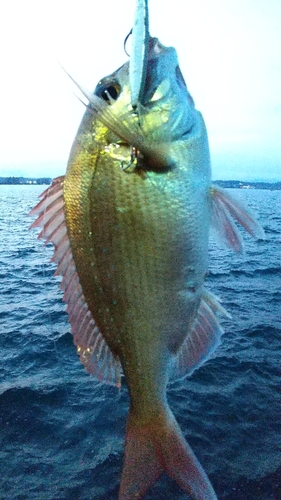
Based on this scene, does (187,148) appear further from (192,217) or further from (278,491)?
(278,491)

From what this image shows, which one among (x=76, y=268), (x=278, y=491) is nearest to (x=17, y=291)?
(x=278, y=491)

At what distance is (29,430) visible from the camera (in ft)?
20.1

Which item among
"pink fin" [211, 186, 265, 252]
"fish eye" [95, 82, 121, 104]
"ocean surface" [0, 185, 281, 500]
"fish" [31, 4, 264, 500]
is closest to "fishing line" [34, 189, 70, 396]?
"ocean surface" [0, 185, 281, 500]

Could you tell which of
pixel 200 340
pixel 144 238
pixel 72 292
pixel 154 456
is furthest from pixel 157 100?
pixel 154 456

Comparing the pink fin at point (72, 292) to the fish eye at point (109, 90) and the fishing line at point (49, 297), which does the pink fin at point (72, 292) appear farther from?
the fish eye at point (109, 90)

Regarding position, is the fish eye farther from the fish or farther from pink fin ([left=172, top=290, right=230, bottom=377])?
pink fin ([left=172, top=290, right=230, bottom=377])

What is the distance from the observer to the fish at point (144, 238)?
1.56 meters

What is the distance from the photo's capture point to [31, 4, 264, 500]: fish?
156 centimetres

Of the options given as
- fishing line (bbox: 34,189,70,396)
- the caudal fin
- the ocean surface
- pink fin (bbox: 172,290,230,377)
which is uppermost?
pink fin (bbox: 172,290,230,377)

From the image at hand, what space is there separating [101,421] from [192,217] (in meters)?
5.51

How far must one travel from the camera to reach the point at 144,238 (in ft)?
5.36

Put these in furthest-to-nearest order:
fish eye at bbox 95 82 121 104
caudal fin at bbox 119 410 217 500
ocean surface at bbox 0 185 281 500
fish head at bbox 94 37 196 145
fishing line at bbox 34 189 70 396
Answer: fishing line at bbox 34 189 70 396 < ocean surface at bbox 0 185 281 500 < caudal fin at bbox 119 410 217 500 < fish eye at bbox 95 82 121 104 < fish head at bbox 94 37 196 145

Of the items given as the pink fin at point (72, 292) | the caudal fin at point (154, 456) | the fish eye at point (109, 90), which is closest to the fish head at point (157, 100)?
the fish eye at point (109, 90)

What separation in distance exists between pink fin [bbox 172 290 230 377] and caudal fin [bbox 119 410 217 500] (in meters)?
0.27
